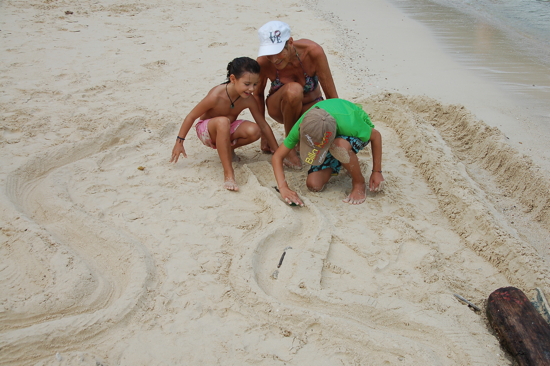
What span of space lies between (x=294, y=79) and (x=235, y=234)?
4.92 feet

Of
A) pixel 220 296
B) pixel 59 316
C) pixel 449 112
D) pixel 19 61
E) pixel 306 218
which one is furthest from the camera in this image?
pixel 19 61

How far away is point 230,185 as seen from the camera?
3.10 metres

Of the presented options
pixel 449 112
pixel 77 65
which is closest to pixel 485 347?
pixel 449 112

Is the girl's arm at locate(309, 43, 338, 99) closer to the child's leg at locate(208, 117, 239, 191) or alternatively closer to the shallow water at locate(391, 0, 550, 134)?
the child's leg at locate(208, 117, 239, 191)

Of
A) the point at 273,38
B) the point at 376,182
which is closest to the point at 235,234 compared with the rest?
the point at 376,182

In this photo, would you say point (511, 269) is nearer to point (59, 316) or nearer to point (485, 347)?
point (485, 347)

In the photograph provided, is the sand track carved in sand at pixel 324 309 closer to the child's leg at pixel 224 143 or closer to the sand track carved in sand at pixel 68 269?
the sand track carved in sand at pixel 68 269

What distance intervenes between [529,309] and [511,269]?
0.39 metres

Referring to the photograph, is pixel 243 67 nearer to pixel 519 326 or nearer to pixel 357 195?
pixel 357 195

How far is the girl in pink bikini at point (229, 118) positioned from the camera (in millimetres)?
3049

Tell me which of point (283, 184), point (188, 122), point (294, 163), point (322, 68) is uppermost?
point (322, 68)

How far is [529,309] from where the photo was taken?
6.59 feet

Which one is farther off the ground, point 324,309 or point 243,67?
point 243,67

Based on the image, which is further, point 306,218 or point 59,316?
point 306,218
